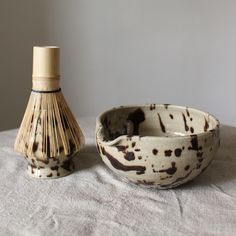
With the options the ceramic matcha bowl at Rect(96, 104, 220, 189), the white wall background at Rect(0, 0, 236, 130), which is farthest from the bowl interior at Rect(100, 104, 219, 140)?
the white wall background at Rect(0, 0, 236, 130)

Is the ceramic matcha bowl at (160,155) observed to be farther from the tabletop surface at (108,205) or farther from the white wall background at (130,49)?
the white wall background at (130,49)

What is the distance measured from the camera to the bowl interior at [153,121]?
72cm

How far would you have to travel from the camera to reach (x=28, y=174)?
648 mm

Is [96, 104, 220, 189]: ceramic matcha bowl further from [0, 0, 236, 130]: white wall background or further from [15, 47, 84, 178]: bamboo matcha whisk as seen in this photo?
[0, 0, 236, 130]: white wall background

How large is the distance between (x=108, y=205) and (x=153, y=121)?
0.82ft

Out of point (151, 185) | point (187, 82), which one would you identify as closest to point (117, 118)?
point (151, 185)

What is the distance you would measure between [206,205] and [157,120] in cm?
24

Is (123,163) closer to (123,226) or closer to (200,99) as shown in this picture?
(123,226)

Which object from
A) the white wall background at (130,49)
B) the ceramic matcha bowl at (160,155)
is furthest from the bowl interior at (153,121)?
the white wall background at (130,49)

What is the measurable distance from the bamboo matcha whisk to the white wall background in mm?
929

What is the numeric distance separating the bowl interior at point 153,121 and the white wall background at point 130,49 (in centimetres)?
79

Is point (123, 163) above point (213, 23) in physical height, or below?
below

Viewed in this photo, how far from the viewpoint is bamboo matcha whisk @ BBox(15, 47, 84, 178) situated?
0.62 m

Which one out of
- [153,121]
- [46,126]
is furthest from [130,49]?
[46,126]
